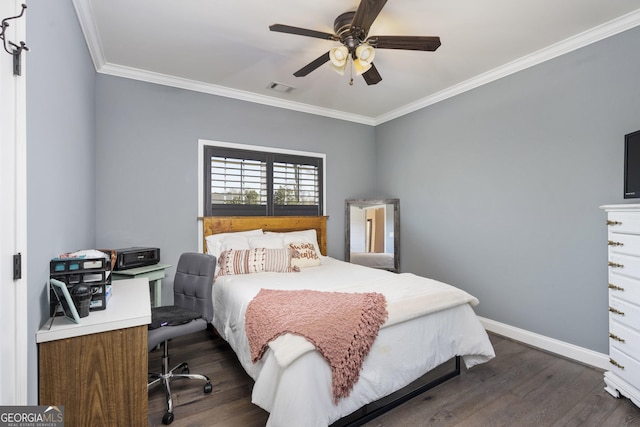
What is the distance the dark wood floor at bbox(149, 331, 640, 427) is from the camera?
186 centimetres

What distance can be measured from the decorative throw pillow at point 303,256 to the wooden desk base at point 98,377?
1.92m

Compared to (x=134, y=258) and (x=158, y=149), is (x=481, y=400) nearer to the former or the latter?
(x=134, y=258)

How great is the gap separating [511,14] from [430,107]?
5.47ft

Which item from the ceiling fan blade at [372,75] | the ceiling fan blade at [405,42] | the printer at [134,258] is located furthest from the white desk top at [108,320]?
the ceiling fan blade at [372,75]

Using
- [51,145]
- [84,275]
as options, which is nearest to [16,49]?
[51,145]

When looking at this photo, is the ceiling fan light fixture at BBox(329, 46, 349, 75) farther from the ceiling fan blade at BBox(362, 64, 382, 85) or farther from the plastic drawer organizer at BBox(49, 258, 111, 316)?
the plastic drawer organizer at BBox(49, 258, 111, 316)

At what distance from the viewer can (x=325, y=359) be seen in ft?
5.20

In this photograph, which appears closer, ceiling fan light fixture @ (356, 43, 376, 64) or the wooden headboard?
ceiling fan light fixture @ (356, 43, 376, 64)

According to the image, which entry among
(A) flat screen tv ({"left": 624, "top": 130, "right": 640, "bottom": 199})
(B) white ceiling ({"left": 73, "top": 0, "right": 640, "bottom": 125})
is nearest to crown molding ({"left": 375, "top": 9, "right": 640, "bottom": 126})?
(B) white ceiling ({"left": 73, "top": 0, "right": 640, "bottom": 125})

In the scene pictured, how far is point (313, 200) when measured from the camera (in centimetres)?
430

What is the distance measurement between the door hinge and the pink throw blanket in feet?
3.66

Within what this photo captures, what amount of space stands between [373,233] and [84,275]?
11.6 feet

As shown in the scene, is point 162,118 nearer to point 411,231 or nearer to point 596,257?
point 411,231

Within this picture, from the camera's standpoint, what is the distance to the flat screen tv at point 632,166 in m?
2.02
